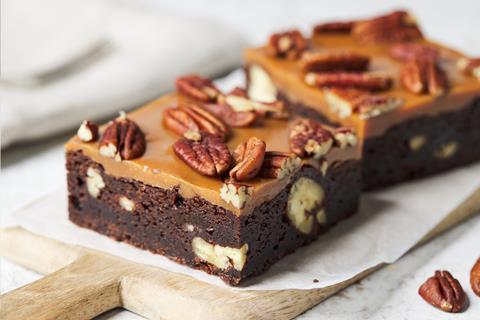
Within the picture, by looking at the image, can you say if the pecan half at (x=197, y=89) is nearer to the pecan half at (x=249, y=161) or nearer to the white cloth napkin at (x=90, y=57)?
the pecan half at (x=249, y=161)

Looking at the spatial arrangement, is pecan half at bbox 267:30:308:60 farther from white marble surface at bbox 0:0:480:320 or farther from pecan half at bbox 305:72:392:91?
white marble surface at bbox 0:0:480:320

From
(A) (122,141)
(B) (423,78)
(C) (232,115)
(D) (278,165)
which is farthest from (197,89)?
(B) (423,78)

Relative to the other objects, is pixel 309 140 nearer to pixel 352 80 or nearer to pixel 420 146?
pixel 352 80

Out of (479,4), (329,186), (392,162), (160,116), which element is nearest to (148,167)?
(160,116)

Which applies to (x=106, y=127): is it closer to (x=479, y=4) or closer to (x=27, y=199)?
(x=27, y=199)

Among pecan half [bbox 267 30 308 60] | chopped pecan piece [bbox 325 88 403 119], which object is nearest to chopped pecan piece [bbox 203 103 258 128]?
chopped pecan piece [bbox 325 88 403 119]

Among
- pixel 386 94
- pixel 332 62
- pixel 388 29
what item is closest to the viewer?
pixel 386 94
